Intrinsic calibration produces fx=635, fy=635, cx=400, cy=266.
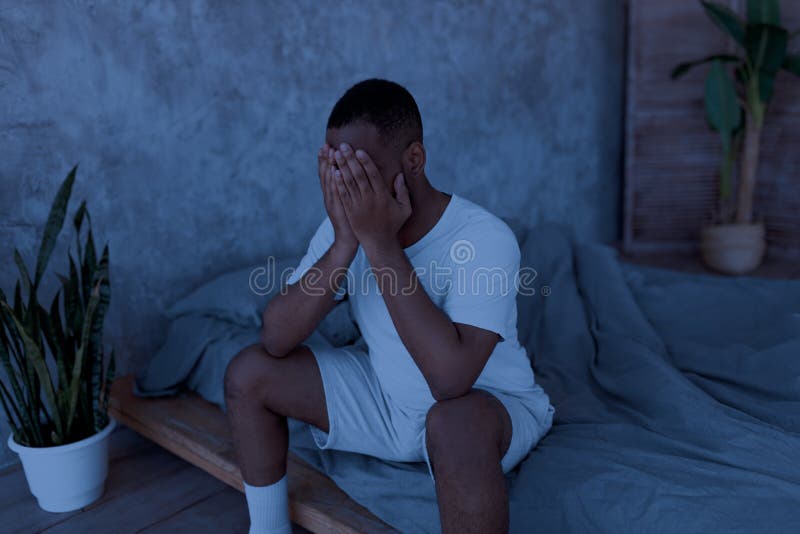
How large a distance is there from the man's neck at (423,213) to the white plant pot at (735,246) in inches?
116

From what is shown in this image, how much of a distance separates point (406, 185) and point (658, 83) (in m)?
3.22

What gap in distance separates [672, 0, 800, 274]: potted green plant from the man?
2.78 metres

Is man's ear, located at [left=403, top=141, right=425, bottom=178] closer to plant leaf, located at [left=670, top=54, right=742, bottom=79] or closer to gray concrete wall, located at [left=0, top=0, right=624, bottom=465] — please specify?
gray concrete wall, located at [left=0, top=0, right=624, bottom=465]

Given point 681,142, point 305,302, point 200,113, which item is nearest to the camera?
point 305,302

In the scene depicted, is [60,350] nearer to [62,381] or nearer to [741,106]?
[62,381]

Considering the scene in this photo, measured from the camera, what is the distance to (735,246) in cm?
364

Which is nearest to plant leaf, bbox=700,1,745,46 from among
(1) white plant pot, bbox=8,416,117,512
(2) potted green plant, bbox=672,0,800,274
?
(2) potted green plant, bbox=672,0,800,274

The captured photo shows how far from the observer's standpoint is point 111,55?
74.4 inches

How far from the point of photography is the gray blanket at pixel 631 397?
117 cm

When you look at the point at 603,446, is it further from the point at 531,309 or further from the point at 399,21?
the point at 399,21

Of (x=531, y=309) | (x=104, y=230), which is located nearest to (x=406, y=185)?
(x=531, y=309)

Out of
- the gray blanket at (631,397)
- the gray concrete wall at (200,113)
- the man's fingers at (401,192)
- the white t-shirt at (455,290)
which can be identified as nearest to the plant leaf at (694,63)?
the gray concrete wall at (200,113)

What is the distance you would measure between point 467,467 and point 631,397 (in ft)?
2.34

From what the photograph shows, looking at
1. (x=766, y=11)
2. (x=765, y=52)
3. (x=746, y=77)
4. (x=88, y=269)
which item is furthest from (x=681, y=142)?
(x=88, y=269)
